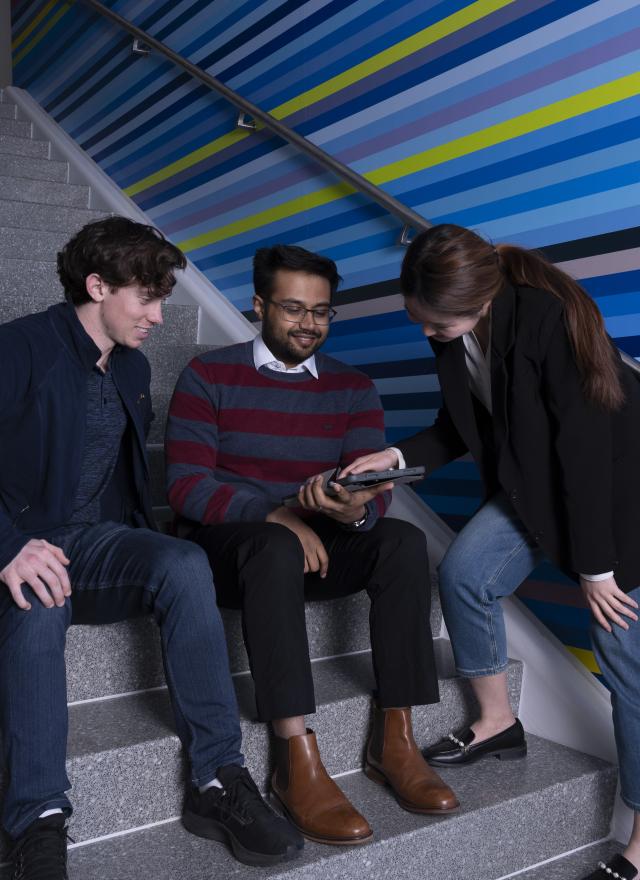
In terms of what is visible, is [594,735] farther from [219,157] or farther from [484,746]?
[219,157]

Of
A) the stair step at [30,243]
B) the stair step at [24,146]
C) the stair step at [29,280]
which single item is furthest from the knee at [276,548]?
the stair step at [24,146]

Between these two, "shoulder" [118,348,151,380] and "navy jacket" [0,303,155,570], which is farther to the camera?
"shoulder" [118,348,151,380]

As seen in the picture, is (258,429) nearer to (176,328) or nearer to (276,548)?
(276,548)

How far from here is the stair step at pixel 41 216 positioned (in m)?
3.41

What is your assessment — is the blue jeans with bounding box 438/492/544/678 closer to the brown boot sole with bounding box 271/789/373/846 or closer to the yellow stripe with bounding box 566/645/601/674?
the yellow stripe with bounding box 566/645/601/674

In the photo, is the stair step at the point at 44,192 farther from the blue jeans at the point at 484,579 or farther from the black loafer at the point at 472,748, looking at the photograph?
the black loafer at the point at 472,748

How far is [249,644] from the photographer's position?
1556 mm

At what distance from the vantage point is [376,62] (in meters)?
2.34

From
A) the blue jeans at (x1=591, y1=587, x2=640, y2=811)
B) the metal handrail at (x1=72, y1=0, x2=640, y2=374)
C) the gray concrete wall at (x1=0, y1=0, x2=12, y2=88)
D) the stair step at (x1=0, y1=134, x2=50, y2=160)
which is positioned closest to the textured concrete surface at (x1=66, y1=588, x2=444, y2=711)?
the blue jeans at (x1=591, y1=587, x2=640, y2=811)

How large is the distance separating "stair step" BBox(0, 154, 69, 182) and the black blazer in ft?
9.52

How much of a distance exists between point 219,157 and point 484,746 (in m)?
2.09

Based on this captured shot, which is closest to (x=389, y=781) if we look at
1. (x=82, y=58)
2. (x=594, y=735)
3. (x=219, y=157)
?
(x=594, y=735)

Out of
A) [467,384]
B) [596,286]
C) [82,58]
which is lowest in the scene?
[467,384]

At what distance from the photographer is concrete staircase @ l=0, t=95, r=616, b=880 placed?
145cm
